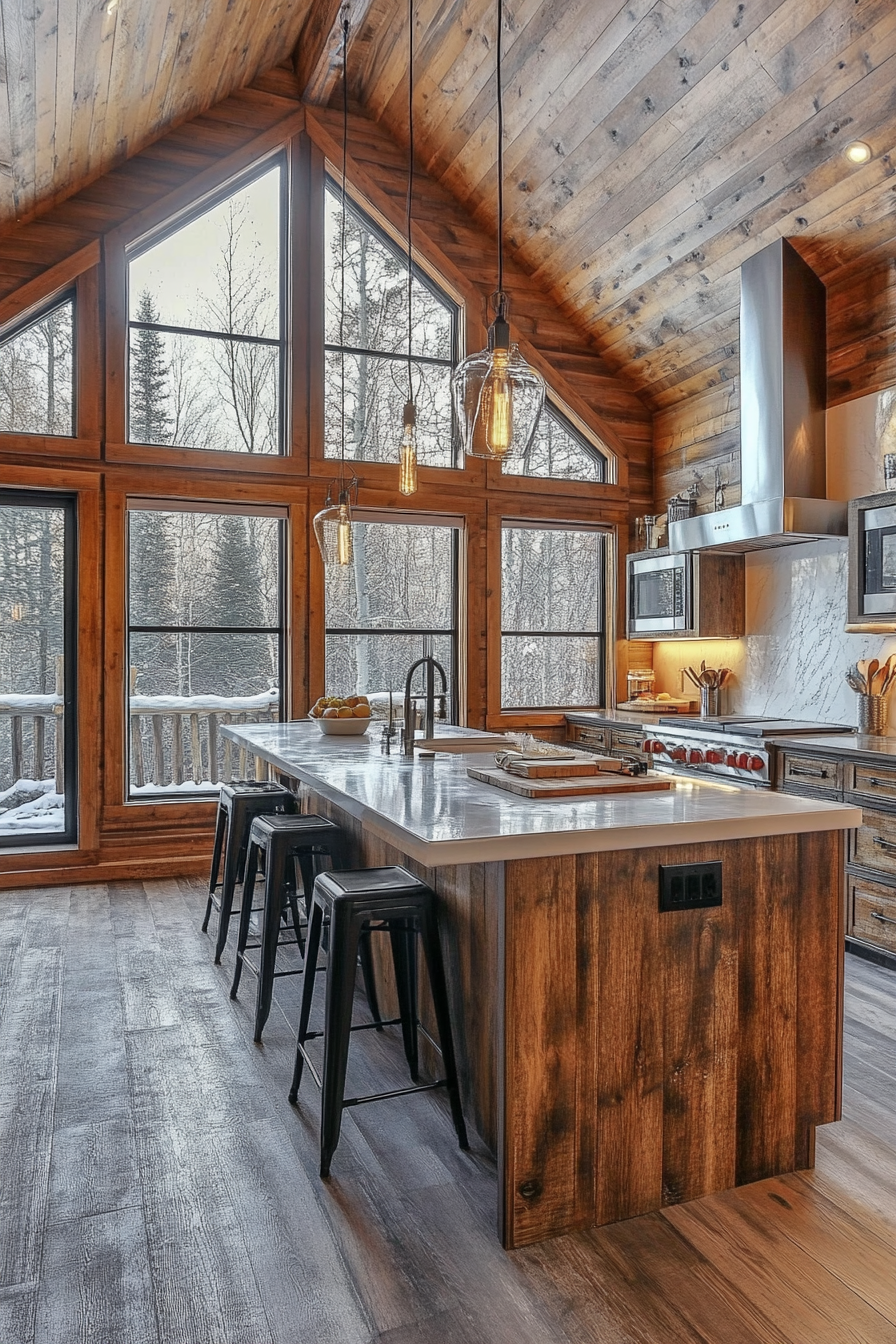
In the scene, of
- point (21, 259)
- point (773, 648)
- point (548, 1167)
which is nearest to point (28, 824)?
point (21, 259)

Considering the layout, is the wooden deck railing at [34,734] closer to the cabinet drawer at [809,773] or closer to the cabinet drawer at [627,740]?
the cabinet drawer at [627,740]

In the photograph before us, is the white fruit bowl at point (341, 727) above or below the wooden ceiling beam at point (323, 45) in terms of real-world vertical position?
below

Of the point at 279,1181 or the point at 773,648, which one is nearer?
the point at 279,1181

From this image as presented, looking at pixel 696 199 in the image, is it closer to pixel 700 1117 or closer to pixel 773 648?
pixel 773 648

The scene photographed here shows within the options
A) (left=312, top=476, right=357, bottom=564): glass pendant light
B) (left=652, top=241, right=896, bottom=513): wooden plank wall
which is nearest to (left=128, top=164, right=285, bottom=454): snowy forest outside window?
(left=312, top=476, right=357, bottom=564): glass pendant light

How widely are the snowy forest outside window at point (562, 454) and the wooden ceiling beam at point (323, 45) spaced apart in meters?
2.33

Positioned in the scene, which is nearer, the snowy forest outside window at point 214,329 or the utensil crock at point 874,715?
the utensil crock at point 874,715

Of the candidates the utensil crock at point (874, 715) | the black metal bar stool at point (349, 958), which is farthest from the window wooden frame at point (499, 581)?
the black metal bar stool at point (349, 958)

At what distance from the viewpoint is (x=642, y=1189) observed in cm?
207

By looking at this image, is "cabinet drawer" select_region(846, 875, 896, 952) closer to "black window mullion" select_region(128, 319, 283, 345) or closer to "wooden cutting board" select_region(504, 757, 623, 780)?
"wooden cutting board" select_region(504, 757, 623, 780)

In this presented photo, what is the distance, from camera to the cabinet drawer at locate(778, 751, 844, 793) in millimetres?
3957

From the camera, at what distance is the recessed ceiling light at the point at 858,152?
3955 millimetres

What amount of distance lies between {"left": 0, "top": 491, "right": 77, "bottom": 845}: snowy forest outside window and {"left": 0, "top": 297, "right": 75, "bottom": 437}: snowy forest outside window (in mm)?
405

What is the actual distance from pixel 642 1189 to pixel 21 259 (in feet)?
17.2
